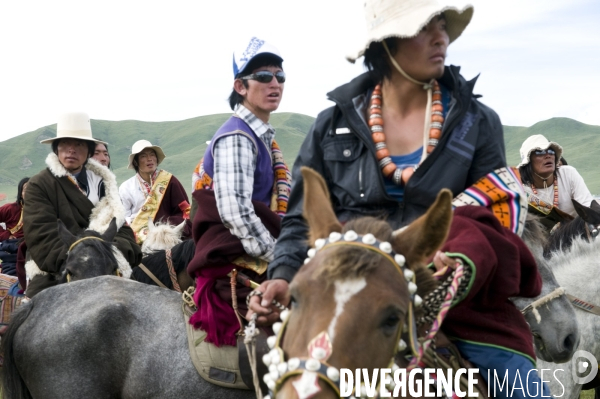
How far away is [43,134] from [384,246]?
9492 cm

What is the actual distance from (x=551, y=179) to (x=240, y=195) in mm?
6411

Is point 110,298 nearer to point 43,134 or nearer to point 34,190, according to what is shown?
point 34,190

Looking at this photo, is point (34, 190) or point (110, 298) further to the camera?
point (34, 190)

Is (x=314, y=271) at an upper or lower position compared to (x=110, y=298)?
upper

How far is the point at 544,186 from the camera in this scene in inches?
380

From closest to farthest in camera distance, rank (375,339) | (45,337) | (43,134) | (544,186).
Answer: (375,339)
(45,337)
(544,186)
(43,134)

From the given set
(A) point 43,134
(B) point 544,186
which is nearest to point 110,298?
(B) point 544,186

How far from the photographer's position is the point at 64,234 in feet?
21.2

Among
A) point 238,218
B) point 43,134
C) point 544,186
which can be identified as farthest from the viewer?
point 43,134

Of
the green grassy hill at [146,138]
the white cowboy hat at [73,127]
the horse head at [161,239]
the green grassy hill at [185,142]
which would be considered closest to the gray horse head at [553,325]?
the white cowboy hat at [73,127]

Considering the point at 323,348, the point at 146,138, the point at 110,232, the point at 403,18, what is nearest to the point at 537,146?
the point at 110,232

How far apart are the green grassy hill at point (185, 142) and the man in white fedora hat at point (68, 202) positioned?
38653 millimetres

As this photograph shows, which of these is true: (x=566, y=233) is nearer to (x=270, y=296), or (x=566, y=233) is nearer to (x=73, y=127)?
(x=270, y=296)

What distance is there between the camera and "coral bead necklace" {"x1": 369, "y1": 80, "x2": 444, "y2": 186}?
9.98 feet
